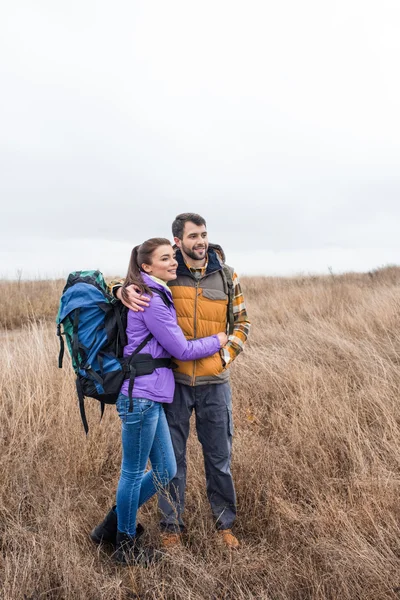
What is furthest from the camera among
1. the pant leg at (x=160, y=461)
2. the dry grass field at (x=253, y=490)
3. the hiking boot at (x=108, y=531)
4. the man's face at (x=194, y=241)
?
the man's face at (x=194, y=241)

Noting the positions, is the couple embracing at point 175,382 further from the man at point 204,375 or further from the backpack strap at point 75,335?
the backpack strap at point 75,335

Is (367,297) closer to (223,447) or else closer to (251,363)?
(251,363)

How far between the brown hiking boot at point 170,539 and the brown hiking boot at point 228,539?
248 mm

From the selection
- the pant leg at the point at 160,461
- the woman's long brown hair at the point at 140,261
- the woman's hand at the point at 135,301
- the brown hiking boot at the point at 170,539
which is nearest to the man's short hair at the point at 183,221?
the woman's long brown hair at the point at 140,261

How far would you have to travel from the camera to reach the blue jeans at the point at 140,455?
2.19 metres

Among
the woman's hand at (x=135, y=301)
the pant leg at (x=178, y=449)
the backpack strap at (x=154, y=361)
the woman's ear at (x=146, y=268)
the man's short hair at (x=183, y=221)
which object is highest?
the man's short hair at (x=183, y=221)

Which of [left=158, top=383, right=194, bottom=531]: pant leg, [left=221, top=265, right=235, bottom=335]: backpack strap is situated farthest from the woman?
[left=221, top=265, right=235, bottom=335]: backpack strap

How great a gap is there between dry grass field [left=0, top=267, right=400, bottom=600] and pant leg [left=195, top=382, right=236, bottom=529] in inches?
4.9

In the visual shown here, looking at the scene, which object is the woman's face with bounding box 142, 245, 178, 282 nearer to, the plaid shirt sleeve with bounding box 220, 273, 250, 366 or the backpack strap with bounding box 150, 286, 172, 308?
the backpack strap with bounding box 150, 286, 172, 308

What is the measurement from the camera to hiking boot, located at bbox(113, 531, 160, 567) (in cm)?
228

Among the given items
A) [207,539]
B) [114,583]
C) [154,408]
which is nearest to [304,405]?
[207,539]

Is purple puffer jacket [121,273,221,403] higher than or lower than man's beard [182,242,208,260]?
lower

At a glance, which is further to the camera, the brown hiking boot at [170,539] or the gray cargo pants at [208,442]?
the gray cargo pants at [208,442]

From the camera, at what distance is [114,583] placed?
6.71ft
